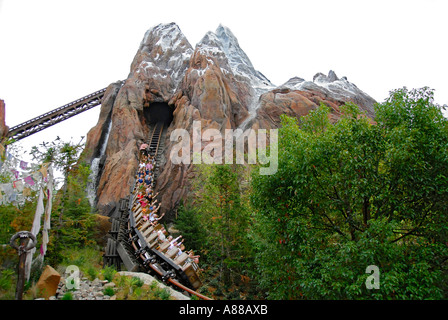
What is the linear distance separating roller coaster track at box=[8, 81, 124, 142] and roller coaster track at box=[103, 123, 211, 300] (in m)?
18.2

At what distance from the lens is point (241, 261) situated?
45.2 feet

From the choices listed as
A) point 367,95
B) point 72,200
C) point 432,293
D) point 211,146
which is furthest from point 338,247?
point 367,95

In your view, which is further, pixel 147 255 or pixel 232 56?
pixel 232 56

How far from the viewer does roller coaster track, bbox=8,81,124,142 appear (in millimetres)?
27734

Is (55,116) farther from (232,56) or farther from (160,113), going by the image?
(232,56)

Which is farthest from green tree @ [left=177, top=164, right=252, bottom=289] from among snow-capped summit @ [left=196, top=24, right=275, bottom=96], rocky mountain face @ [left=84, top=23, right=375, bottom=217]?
snow-capped summit @ [left=196, top=24, right=275, bottom=96]

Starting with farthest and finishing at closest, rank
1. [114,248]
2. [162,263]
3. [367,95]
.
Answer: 1. [367,95]
2. [114,248]
3. [162,263]

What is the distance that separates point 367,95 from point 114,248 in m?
27.8

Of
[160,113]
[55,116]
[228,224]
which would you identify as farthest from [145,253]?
[55,116]

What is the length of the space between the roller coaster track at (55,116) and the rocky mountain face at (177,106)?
4.06m

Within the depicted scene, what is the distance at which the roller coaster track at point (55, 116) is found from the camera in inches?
1092

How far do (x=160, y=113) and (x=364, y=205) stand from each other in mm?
23274

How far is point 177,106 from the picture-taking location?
1026 inches
